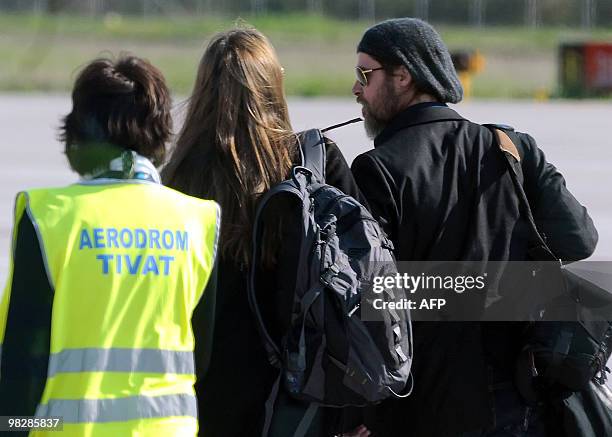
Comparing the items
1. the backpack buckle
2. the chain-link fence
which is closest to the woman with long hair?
the backpack buckle

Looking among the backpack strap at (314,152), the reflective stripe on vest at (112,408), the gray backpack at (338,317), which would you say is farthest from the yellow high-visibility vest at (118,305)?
the backpack strap at (314,152)

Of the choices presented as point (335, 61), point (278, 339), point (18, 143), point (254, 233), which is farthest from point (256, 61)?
point (335, 61)

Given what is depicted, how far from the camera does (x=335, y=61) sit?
35688 mm

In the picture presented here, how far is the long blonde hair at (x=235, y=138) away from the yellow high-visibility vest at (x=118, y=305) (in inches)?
18.9

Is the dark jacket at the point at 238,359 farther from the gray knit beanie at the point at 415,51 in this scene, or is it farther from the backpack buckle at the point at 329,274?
the gray knit beanie at the point at 415,51

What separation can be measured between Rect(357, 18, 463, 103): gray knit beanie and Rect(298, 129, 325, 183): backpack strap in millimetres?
372

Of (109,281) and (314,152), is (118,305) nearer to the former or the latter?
(109,281)

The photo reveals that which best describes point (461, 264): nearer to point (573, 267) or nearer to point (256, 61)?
point (573, 267)

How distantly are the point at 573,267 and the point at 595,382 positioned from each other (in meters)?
0.37

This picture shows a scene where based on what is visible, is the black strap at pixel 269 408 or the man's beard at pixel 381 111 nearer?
the black strap at pixel 269 408

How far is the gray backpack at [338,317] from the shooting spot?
305 centimetres

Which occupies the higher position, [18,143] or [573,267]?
[573,267]

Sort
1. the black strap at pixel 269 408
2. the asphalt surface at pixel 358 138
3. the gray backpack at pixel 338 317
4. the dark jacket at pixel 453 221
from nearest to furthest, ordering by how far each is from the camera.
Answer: the gray backpack at pixel 338 317 → the black strap at pixel 269 408 → the dark jacket at pixel 453 221 → the asphalt surface at pixel 358 138

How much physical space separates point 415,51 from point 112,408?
4.97ft
